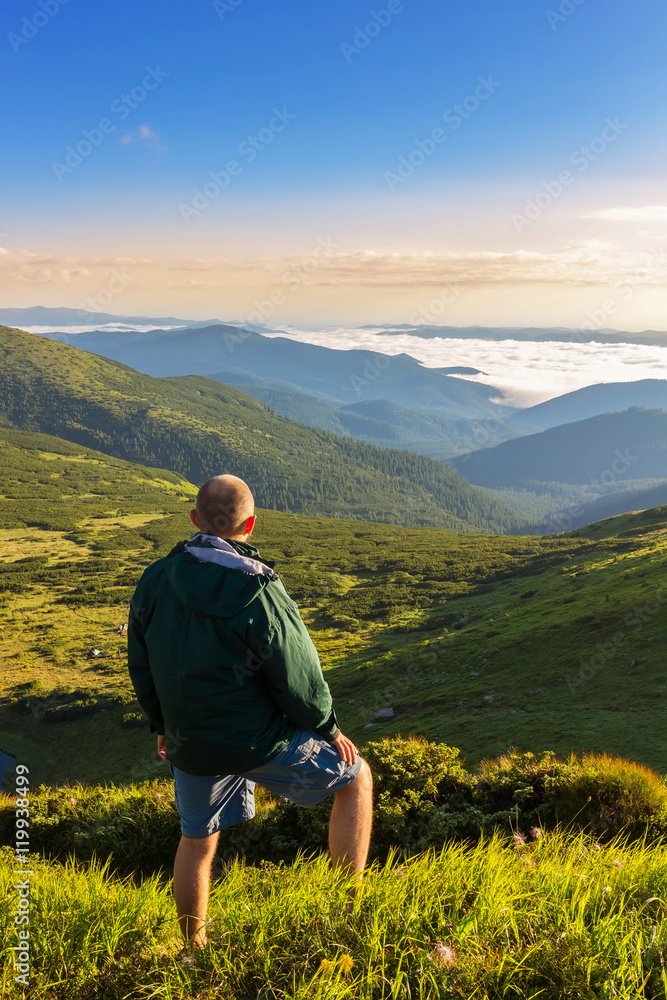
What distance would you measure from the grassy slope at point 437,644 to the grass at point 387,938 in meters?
10.7

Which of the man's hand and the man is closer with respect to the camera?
the man

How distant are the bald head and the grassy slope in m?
12.4

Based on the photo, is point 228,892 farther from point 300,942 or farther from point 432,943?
point 432,943

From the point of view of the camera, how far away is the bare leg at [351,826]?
4043 millimetres

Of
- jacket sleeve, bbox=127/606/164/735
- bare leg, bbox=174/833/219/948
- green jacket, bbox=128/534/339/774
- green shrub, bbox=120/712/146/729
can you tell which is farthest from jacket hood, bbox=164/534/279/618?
green shrub, bbox=120/712/146/729

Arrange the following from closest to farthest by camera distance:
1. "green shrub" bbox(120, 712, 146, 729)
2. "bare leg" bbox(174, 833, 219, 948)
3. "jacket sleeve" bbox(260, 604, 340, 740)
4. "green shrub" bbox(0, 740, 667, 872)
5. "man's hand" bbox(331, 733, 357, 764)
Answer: "bare leg" bbox(174, 833, 219, 948) < "jacket sleeve" bbox(260, 604, 340, 740) < "man's hand" bbox(331, 733, 357, 764) < "green shrub" bbox(0, 740, 667, 872) < "green shrub" bbox(120, 712, 146, 729)

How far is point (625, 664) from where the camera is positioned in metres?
26.5

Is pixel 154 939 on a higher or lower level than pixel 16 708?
higher

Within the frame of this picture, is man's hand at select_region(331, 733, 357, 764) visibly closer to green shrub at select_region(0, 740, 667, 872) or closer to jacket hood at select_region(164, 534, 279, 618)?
jacket hood at select_region(164, 534, 279, 618)

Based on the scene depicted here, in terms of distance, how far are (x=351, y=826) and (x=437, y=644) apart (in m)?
56.3

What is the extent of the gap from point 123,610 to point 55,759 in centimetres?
7210

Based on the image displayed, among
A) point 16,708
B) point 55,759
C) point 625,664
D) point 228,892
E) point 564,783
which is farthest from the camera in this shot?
point 16,708

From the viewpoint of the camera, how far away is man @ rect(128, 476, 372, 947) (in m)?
3.68

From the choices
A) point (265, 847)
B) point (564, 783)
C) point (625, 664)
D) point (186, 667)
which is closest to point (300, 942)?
point (186, 667)
